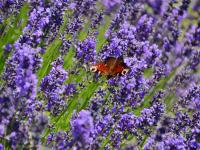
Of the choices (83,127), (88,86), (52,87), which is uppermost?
(88,86)

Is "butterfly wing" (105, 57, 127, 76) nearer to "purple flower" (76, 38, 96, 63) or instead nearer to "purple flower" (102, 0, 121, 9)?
"purple flower" (76, 38, 96, 63)

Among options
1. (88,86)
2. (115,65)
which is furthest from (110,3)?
(115,65)

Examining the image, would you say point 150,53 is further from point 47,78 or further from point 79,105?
point 47,78

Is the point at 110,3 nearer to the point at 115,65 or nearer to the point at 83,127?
the point at 115,65

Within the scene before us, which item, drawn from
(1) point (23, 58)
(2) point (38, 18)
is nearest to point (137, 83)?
(2) point (38, 18)

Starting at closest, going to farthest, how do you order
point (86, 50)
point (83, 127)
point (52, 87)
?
1. point (83, 127)
2. point (52, 87)
3. point (86, 50)

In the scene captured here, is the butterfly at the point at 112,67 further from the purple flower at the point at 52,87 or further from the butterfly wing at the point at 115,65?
the purple flower at the point at 52,87

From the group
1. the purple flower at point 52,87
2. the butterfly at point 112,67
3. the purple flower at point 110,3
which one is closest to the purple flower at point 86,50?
the butterfly at point 112,67
